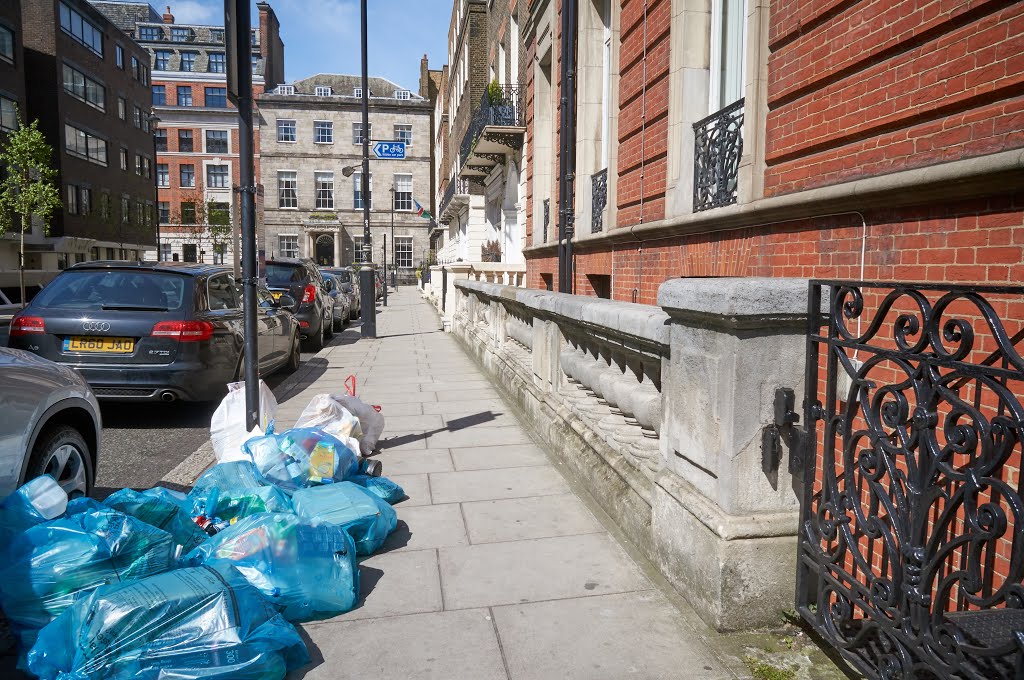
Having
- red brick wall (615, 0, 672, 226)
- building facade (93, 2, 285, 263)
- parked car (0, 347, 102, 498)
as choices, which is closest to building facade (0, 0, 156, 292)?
building facade (93, 2, 285, 263)

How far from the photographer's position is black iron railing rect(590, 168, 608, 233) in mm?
10086

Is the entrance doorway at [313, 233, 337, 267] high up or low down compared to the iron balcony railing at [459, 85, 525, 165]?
down

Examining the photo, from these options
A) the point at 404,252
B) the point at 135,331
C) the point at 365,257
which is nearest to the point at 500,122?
the point at 365,257

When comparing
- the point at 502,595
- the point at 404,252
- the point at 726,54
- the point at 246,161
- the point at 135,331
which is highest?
Result: the point at 726,54

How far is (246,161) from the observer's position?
5.34 m

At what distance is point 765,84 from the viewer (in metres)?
5.43

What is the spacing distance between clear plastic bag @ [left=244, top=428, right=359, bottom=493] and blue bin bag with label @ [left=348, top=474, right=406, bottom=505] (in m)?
0.09

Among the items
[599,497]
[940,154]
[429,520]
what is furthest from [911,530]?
[429,520]

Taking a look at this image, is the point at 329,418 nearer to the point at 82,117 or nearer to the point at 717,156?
the point at 717,156

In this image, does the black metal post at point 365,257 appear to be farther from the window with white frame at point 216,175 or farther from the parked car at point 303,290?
the window with white frame at point 216,175

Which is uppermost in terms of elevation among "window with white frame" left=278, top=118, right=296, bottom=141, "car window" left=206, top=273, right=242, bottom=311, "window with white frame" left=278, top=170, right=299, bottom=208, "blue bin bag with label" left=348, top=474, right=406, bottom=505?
"window with white frame" left=278, top=118, right=296, bottom=141

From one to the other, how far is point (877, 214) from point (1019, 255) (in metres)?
1.09

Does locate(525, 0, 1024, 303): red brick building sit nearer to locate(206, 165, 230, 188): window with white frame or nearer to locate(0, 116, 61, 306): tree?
locate(0, 116, 61, 306): tree

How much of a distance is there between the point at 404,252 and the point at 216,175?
55.6 feet
